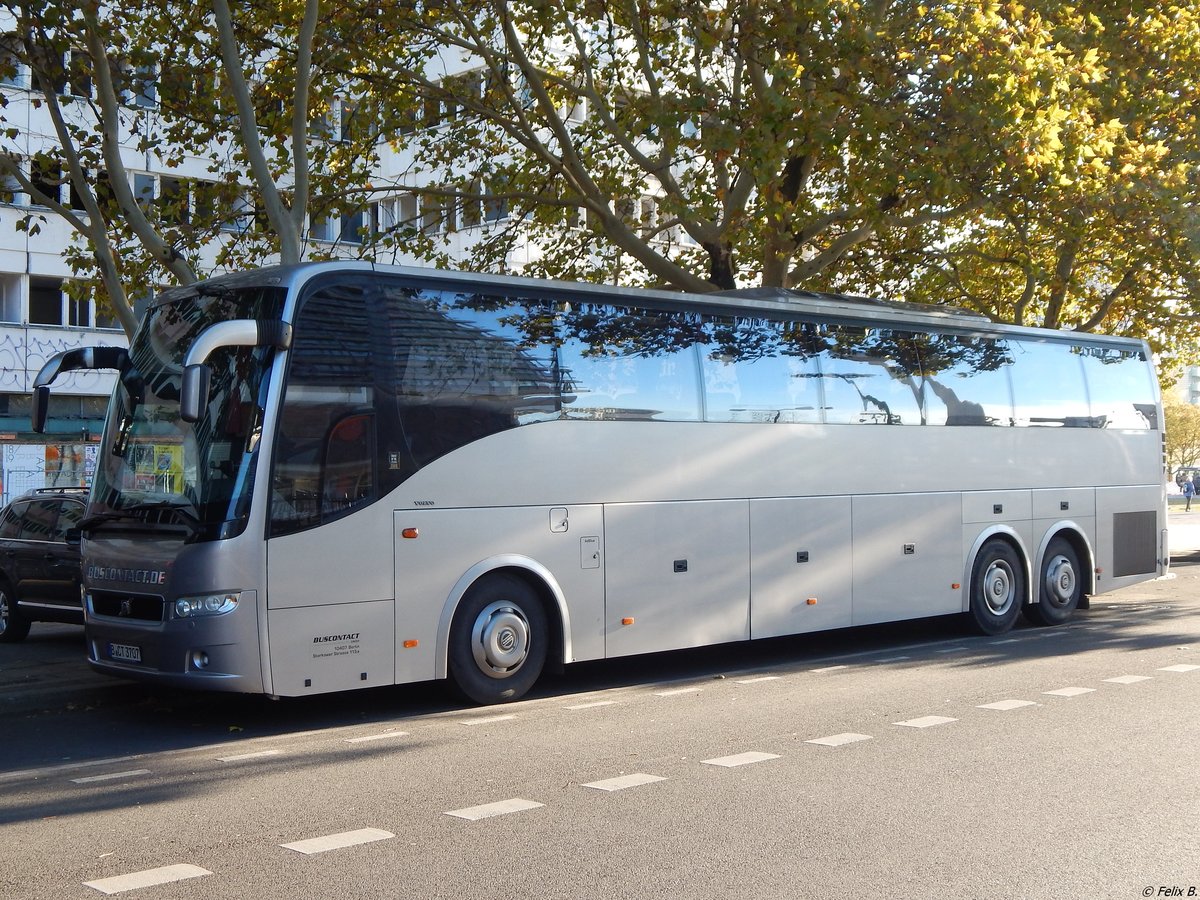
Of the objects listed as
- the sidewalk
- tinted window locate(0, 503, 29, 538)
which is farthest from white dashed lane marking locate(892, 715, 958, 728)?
the sidewalk

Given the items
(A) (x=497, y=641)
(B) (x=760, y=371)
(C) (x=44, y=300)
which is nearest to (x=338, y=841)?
(A) (x=497, y=641)

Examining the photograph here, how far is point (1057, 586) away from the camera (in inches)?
656

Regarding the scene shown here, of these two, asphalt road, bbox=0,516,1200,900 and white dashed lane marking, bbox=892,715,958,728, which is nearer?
asphalt road, bbox=0,516,1200,900

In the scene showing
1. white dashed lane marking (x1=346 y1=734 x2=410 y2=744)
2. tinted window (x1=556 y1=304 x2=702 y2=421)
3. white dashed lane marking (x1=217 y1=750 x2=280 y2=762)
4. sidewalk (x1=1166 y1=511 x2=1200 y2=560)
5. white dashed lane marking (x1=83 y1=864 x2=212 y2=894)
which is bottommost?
A: white dashed lane marking (x1=346 y1=734 x2=410 y2=744)

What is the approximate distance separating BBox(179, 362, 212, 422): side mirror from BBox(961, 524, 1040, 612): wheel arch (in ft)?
29.9

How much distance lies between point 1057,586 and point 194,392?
1126 cm

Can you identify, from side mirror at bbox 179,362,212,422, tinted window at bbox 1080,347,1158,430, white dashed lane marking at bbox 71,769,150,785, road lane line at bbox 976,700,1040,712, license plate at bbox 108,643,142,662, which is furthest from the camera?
tinted window at bbox 1080,347,1158,430

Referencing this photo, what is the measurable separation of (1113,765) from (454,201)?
15.3m

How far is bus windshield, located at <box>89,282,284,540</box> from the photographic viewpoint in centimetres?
948

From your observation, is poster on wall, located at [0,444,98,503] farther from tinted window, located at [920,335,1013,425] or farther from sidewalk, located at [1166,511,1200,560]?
sidewalk, located at [1166,511,1200,560]

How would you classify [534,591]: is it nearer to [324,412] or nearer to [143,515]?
Answer: [324,412]

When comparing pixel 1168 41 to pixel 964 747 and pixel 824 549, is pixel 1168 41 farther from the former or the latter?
pixel 964 747

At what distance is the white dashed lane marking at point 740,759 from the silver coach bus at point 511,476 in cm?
296

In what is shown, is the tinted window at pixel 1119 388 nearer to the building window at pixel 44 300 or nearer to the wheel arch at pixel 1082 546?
the wheel arch at pixel 1082 546
